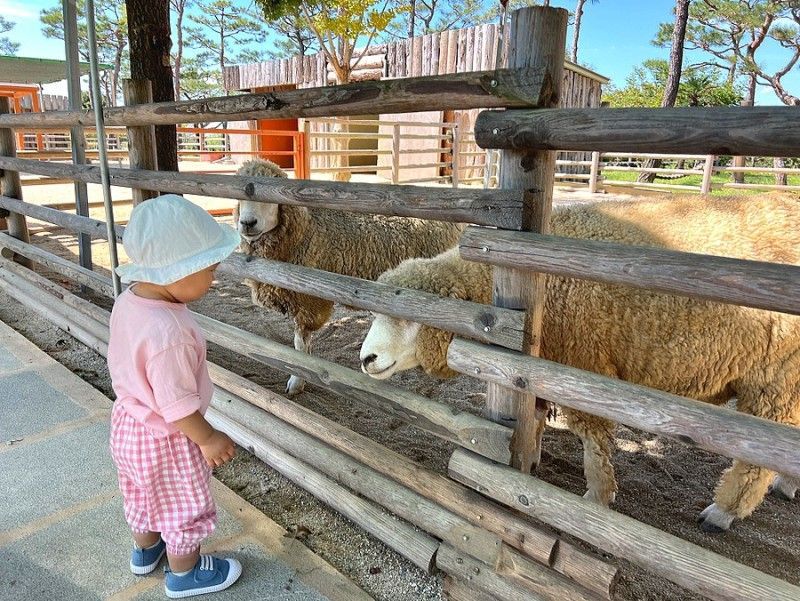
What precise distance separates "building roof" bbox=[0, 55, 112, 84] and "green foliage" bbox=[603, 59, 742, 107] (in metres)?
23.5

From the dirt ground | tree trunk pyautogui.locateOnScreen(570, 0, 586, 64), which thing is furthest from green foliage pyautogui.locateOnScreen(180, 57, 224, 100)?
the dirt ground

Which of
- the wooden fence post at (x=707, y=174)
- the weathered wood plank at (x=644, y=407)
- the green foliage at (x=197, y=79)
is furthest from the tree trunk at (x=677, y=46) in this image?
the green foliage at (x=197, y=79)

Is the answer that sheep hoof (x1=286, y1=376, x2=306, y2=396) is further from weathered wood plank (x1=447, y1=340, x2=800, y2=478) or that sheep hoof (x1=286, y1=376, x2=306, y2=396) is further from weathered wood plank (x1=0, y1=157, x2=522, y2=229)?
weathered wood plank (x1=447, y1=340, x2=800, y2=478)

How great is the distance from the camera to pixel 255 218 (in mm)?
4234

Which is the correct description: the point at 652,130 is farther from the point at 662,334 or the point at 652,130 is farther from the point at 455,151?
the point at 455,151

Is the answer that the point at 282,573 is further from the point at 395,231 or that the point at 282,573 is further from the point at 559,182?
the point at 559,182

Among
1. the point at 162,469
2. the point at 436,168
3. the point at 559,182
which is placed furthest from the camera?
the point at 559,182

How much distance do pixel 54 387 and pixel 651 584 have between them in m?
3.61

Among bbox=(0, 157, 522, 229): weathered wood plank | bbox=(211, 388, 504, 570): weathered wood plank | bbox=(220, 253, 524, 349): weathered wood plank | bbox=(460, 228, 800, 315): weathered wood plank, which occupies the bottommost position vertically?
bbox=(211, 388, 504, 570): weathered wood plank

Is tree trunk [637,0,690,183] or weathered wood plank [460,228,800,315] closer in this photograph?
weathered wood plank [460,228,800,315]

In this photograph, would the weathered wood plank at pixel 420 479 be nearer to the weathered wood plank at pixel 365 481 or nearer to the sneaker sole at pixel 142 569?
the weathered wood plank at pixel 365 481

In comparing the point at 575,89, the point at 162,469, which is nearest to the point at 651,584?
the point at 162,469

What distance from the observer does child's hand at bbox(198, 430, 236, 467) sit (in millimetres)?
1898

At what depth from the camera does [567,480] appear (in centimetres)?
330
